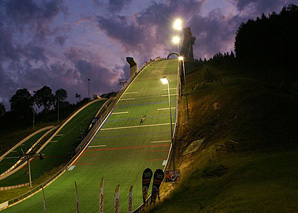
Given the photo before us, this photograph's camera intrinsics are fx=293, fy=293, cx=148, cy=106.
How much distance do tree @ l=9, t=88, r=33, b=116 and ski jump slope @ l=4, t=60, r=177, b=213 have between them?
5100 cm

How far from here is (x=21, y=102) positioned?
88.6 meters

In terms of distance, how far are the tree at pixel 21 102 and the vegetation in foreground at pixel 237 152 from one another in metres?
63.5

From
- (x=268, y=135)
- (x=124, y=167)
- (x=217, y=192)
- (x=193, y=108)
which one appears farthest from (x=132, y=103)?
(x=217, y=192)

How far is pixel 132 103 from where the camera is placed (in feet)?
144

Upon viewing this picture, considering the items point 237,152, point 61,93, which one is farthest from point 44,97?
point 237,152

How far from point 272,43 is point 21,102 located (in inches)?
2807

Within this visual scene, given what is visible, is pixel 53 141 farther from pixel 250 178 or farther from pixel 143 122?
pixel 250 178

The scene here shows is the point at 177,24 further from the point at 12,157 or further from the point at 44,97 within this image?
the point at 44,97

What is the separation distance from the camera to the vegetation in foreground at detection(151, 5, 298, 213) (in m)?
12.0

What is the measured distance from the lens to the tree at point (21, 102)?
87688 mm

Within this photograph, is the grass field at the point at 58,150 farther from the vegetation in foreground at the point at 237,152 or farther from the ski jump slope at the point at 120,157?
the vegetation in foreground at the point at 237,152

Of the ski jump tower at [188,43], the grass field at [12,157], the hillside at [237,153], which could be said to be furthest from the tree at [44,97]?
the hillside at [237,153]

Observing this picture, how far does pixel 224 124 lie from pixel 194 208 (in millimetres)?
14189

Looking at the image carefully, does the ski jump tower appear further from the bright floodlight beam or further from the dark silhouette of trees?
the bright floodlight beam
